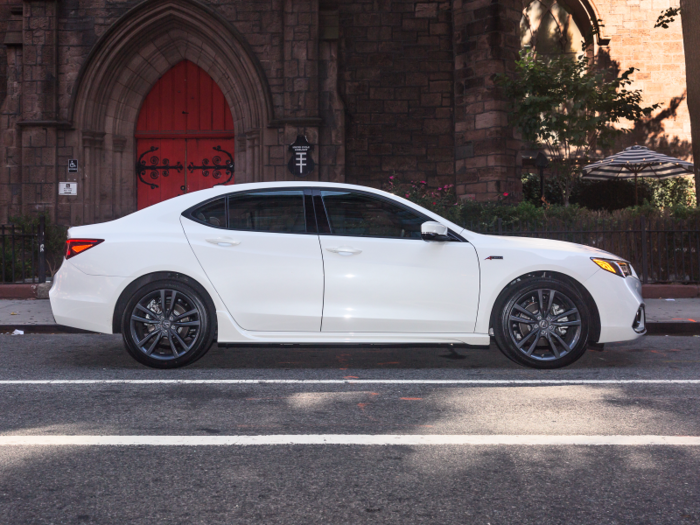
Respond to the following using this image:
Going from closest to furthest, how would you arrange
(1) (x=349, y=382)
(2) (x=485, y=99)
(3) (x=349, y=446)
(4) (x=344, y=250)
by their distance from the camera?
(3) (x=349, y=446) → (1) (x=349, y=382) → (4) (x=344, y=250) → (2) (x=485, y=99)

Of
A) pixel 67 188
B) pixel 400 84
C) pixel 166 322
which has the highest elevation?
pixel 400 84

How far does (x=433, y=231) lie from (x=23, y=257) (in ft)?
26.6

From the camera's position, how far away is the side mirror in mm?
5801

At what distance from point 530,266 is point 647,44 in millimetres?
16744

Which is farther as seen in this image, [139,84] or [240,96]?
[139,84]

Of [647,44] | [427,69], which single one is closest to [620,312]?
[427,69]

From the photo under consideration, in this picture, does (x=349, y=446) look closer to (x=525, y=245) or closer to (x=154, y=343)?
(x=154, y=343)

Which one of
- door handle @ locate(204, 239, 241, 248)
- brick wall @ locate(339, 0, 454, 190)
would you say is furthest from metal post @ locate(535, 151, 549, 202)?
door handle @ locate(204, 239, 241, 248)

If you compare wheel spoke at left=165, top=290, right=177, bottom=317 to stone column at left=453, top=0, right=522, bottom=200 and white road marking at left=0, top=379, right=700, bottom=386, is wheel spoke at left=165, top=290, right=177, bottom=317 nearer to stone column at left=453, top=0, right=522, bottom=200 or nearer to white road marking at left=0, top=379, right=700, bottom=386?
white road marking at left=0, top=379, right=700, bottom=386

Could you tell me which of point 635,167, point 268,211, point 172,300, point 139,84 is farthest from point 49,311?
point 635,167

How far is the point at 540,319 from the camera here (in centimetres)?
588

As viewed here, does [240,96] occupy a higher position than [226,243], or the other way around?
[240,96]

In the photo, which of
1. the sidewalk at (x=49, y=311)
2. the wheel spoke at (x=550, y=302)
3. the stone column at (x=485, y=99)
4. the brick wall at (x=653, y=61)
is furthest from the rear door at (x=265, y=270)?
the brick wall at (x=653, y=61)

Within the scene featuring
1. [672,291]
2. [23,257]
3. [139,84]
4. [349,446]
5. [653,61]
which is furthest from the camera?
[653,61]
